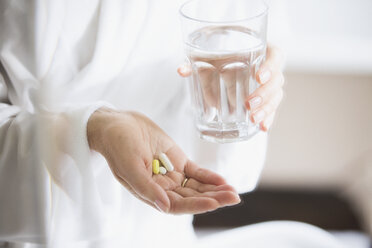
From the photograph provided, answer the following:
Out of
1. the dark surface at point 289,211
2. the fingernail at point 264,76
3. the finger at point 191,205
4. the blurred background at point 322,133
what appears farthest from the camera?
the dark surface at point 289,211

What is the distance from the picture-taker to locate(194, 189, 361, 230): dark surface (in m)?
1.38

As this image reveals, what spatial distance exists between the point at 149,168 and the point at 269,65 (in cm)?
20

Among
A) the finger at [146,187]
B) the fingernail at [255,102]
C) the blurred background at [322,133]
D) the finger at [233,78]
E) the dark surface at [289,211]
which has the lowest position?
the dark surface at [289,211]

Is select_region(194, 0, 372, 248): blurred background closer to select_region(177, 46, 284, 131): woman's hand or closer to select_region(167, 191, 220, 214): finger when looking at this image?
select_region(177, 46, 284, 131): woman's hand

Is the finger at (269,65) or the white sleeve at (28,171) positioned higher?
the finger at (269,65)

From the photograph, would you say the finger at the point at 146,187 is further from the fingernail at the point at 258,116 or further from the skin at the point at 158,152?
the fingernail at the point at 258,116

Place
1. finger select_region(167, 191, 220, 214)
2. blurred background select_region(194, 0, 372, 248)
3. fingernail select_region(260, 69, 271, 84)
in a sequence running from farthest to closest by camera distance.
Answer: blurred background select_region(194, 0, 372, 248) < fingernail select_region(260, 69, 271, 84) < finger select_region(167, 191, 220, 214)

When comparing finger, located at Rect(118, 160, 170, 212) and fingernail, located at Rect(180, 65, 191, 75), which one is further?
fingernail, located at Rect(180, 65, 191, 75)

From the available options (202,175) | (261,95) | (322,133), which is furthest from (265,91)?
(322,133)

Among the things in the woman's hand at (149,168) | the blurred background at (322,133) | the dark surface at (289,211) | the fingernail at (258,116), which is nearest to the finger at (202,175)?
the woman's hand at (149,168)

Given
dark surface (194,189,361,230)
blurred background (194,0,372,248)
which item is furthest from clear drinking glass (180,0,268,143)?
dark surface (194,189,361,230)

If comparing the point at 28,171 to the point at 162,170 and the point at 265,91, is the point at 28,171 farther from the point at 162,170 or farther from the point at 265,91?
the point at 265,91

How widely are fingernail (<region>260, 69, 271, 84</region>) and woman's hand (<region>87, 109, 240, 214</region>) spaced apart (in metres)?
0.13

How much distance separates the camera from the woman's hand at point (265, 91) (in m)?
0.51
